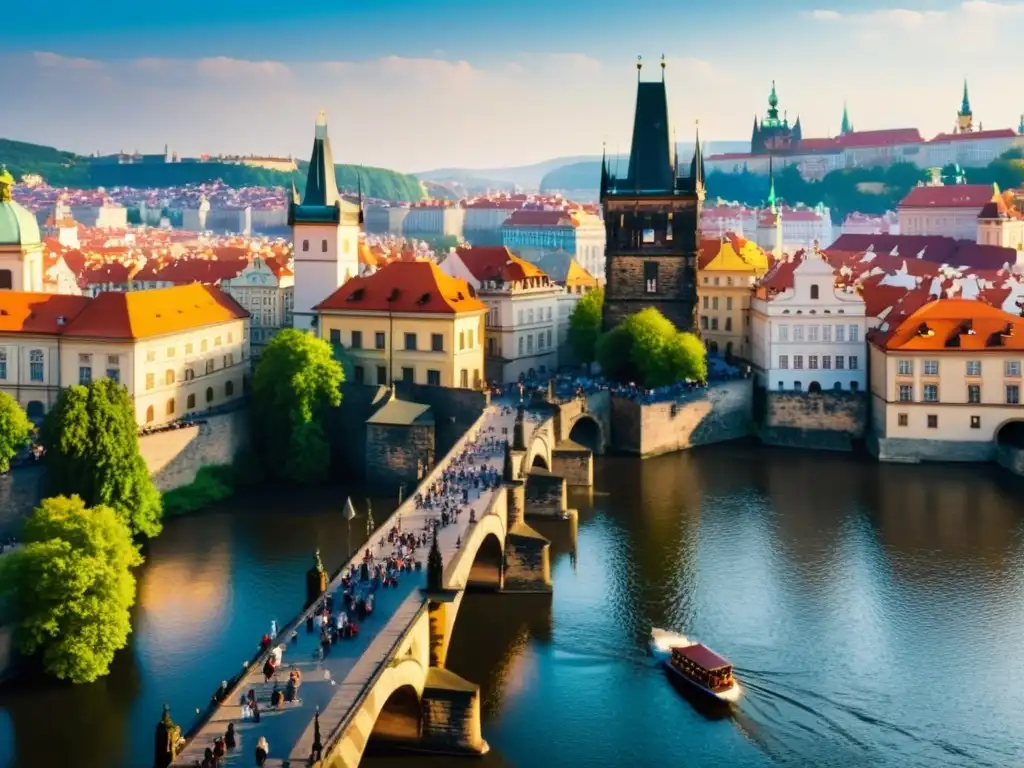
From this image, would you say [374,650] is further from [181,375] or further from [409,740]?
[181,375]

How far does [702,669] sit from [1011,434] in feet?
98.3

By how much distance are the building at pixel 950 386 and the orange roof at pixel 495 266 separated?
16.8 meters

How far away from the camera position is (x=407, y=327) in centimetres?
5806

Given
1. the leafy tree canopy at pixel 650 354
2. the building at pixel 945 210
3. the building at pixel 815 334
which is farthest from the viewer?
the building at pixel 945 210

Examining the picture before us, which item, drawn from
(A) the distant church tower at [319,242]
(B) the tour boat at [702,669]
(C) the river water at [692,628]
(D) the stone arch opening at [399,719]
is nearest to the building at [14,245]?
(A) the distant church tower at [319,242]

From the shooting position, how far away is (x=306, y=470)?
Result: 5234 centimetres

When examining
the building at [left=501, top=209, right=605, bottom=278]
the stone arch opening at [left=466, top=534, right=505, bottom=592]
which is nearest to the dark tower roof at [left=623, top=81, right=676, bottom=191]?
the stone arch opening at [left=466, top=534, right=505, bottom=592]

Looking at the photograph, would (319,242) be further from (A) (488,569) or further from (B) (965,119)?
(B) (965,119)

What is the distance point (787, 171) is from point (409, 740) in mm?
142516

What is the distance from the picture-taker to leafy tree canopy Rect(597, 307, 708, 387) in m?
62.1

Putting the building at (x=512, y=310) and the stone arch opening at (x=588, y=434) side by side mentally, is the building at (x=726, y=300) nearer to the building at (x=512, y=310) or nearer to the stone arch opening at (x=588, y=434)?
the building at (x=512, y=310)

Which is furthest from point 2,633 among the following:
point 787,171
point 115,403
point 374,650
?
point 787,171

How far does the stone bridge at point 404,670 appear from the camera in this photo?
22.7 meters

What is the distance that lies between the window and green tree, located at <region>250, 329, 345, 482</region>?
1754cm
